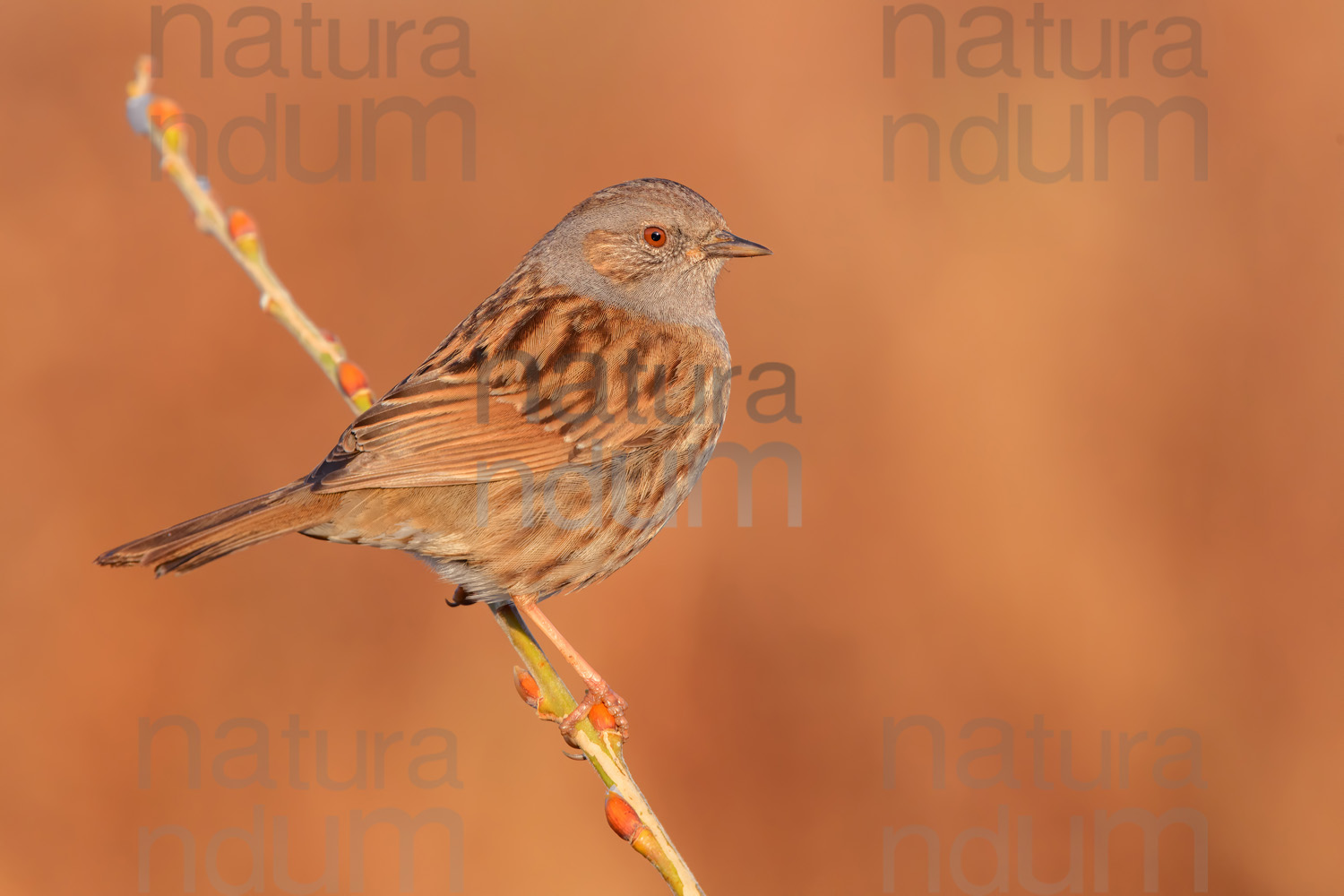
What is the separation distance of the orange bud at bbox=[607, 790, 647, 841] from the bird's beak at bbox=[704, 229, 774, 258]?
2.04 meters

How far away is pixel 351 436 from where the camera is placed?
3283 mm

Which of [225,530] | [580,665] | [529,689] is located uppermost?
[225,530]

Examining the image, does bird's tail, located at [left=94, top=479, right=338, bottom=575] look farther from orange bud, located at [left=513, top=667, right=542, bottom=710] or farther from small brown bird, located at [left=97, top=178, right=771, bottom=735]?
orange bud, located at [left=513, top=667, right=542, bottom=710]

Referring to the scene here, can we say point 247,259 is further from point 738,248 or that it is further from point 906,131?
point 906,131

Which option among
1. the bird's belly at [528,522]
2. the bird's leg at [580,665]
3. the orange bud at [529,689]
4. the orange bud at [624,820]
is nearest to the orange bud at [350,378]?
the bird's belly at [528,522]

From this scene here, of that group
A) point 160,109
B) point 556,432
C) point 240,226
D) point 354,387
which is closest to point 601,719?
point 556,432

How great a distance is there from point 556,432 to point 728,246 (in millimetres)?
978

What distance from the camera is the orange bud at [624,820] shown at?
2.44 meters

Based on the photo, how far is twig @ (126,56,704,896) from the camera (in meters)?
2.45

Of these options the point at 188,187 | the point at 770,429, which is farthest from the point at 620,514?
the point at 770,429

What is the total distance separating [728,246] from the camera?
154 inches

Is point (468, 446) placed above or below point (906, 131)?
below

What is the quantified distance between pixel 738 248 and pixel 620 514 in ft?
3.54

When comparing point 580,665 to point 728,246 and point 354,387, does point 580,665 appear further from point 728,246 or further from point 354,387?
point 728,246
